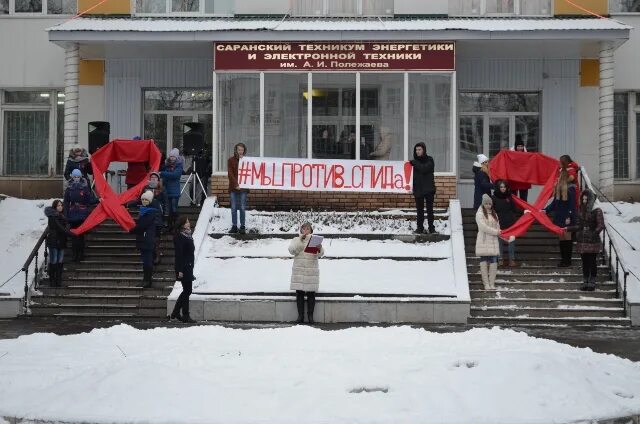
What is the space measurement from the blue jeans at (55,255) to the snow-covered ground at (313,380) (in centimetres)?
685

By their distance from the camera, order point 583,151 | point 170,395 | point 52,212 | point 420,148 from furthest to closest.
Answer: point 583,151 < point 420,148 < point 52,212 < point 170,395

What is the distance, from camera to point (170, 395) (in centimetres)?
1021

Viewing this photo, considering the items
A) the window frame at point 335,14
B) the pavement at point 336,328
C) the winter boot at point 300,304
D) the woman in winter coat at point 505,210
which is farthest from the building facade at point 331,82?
the pavement at point 336,328

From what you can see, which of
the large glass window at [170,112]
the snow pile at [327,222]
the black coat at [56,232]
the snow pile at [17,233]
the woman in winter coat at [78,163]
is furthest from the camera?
the large glass window at [170,112]

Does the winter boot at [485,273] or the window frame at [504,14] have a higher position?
the window frame at [504,14]

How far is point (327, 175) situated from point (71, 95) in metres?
6.85

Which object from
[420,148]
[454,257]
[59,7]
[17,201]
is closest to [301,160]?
[420,148]

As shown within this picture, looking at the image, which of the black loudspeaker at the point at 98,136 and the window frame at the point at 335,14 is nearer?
the black loudspeaker at the point at 98,136

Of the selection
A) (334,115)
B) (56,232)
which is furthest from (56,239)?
(334,115)

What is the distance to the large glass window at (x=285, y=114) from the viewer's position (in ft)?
81.9

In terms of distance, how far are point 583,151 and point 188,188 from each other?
1002 centimetres

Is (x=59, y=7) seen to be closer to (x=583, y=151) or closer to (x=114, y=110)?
(x=114, y=110)

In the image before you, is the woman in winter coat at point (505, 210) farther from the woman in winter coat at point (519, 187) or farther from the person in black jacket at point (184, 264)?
the person in black jacket at point (184, 264)

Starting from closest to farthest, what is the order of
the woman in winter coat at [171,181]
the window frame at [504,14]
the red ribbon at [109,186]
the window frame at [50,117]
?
1. the red ribbon at [109,186]
2. the woman in winter coat at [171,181]
3. the window frame at [504,14]
4. the window frame at [50,117]
